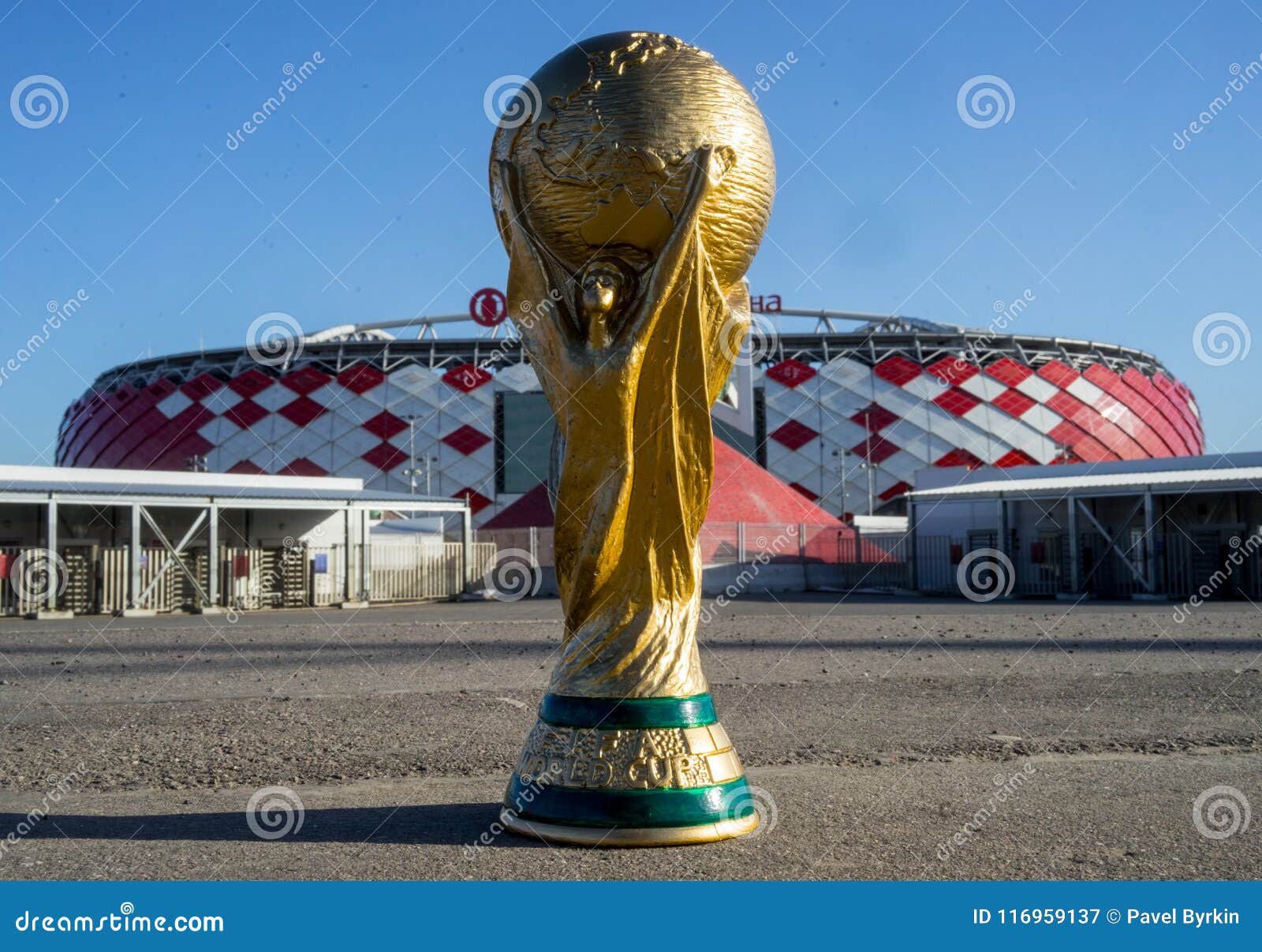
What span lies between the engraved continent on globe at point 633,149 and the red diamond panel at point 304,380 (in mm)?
50772

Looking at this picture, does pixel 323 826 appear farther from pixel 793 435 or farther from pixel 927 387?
pixel 927 387

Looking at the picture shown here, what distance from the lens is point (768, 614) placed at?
2069 cm

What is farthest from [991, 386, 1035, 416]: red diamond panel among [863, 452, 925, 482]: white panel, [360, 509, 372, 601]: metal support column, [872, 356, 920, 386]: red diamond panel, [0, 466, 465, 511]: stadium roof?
[360, 509, 372, 601]: metal support column

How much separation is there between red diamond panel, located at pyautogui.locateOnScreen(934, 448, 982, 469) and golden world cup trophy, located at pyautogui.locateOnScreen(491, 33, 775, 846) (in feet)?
155

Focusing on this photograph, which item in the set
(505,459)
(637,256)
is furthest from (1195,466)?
(637,256)

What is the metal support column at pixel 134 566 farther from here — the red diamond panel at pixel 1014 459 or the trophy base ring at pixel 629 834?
the red diamond panel at pixel 1014 459

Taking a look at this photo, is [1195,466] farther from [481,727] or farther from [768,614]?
[481,727]

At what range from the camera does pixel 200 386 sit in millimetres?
→ 55188

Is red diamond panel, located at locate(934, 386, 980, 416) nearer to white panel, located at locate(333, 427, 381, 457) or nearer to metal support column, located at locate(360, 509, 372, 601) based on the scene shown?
white panel, located at locate(333, 427, 381, 457)

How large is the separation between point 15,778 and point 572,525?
350cm

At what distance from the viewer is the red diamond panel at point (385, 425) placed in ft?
170

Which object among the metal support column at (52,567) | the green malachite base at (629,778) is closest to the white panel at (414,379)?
the metal support column at (52,567)

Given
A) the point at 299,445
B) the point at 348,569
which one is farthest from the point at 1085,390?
the point at 348,569

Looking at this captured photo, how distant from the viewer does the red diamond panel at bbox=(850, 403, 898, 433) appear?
168ft
